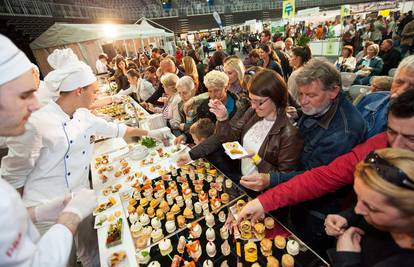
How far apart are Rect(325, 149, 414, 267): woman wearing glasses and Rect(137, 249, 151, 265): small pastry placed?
43.0 inches

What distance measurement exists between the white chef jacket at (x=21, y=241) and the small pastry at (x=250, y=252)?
3.35ft

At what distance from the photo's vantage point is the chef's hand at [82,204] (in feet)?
4.33

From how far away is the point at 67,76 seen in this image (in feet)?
6.21

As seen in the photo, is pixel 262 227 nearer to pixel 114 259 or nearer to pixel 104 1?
pixel 114 259

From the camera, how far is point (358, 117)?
160 centimetres

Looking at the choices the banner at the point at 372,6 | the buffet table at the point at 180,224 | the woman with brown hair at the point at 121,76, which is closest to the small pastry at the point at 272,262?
the buffet table at the point at 180,224

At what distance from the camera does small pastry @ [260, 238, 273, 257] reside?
1.34 m

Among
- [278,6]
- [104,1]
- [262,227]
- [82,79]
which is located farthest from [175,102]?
[278,6]

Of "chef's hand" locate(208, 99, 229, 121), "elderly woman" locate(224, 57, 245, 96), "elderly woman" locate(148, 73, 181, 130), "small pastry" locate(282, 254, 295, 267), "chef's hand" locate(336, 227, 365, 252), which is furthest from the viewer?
"elderly woman" locate(224, 57, 245, 96)

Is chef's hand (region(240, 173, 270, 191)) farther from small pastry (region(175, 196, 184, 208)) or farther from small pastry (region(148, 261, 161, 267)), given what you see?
small pastry (region(148, 261, 161, 267))

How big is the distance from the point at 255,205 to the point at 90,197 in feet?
3.78

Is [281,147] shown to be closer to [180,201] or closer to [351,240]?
[351,240]

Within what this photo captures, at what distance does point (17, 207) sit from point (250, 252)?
1.28 metres

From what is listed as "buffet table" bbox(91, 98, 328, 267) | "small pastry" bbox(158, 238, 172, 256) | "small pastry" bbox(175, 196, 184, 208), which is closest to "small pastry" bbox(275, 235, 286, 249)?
"buffet table" bbox(91, 98, 328, 267)
